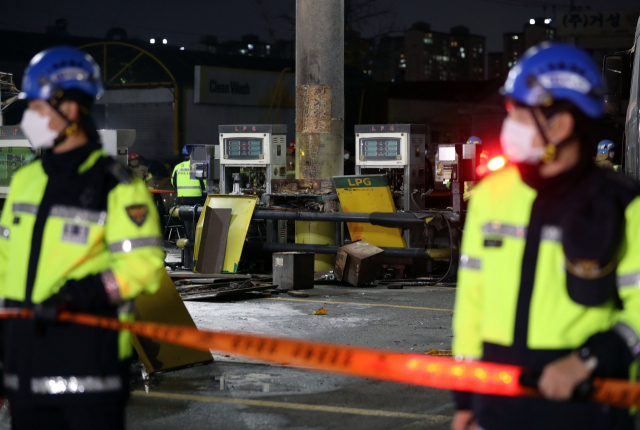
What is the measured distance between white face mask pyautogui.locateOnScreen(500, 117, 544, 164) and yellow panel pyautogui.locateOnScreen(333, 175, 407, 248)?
448 inches

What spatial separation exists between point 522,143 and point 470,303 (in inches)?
21.9

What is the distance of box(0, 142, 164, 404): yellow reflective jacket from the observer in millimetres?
3021

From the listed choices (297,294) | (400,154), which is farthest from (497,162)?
(400,154)

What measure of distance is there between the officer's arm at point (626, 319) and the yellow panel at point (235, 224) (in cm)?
1130

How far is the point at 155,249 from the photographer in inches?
125

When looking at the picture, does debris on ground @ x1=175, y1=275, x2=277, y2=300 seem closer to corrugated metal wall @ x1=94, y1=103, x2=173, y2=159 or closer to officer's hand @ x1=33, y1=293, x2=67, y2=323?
officer's hand @ x1=33, y1=293, x2=67, y2=323

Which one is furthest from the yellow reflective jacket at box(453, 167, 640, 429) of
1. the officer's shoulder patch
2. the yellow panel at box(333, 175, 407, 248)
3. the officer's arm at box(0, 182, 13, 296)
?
the yellow panel at box(333, 175, 407, 248)

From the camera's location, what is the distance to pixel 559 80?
8.42 feet

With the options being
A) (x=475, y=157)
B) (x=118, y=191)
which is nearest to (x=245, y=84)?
(x=475, y=157)

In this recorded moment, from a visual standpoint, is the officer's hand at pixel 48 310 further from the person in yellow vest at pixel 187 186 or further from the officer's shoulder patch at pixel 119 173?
the person in yellow vest at pixel 187 186

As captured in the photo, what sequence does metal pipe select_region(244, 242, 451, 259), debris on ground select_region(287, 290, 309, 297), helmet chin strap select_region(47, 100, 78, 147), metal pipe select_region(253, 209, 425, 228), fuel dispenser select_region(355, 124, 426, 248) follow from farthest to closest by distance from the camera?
fuel dispenser select_region(355, 124, 426, 248)
metal pipe select_region(253, 209, 425, 228)
metal pipe select_region(244, 242, 451, 259)
debris on ground select_region(287, 290, 309, 297)
helmet chin strap select_region(47, 100, 78, 147)

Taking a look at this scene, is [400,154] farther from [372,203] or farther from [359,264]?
[359,264]

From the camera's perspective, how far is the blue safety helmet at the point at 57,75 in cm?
322

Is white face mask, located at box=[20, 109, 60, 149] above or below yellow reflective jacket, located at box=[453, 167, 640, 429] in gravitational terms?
above
